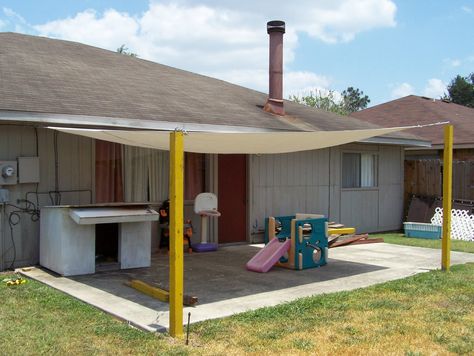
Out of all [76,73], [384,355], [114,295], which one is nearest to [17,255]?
[114,295]

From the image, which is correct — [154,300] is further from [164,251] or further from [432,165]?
[432,165]

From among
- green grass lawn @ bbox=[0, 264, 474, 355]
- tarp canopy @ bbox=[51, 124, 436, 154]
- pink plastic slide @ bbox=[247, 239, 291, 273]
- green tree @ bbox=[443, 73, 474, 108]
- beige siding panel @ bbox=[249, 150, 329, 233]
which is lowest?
green grass lawn @ bbox=[0, 264, 474, 355]

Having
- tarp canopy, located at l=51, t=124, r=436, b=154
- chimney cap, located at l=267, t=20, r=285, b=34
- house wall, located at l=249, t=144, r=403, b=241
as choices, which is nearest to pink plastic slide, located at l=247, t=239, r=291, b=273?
tarp canopy, located at l=51, t=124, r=436, b=154

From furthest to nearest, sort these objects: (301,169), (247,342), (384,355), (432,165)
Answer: (432,165)
(301,169)
(247,342)
(384,355)

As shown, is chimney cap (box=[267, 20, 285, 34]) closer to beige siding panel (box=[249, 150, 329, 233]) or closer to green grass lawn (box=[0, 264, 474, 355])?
beige siding panel (box=[249, 150, 329, 233])

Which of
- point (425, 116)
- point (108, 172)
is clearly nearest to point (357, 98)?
point (425, 116)

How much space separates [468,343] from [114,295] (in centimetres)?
388

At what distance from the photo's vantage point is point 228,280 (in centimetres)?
760

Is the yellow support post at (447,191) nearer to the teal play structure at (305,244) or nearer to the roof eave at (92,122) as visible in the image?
the teal play structure at (305,244)

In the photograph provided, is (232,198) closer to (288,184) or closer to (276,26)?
(288,184)

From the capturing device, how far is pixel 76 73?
418 inches

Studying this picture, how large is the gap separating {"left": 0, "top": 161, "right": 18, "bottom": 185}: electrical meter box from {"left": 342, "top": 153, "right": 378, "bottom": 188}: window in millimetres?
7950

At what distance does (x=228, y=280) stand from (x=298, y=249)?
4.61ft

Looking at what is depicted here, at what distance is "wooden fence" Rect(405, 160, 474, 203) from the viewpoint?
1507 centimetres
